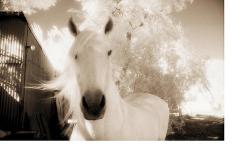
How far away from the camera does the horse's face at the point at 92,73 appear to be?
Answer: 171 cm

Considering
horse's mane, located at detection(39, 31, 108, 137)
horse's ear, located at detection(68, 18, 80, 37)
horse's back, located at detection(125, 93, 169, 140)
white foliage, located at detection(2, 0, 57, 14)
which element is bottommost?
horse's back, located at detection(125, 93, 169, 140)

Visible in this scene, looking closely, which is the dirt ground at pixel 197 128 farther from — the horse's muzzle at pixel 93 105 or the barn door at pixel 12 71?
the barn door at pixel 12 71

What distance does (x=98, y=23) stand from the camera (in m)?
1.98

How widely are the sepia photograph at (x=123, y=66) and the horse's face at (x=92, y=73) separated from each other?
0.08ft

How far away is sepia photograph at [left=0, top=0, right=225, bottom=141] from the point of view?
1902mm

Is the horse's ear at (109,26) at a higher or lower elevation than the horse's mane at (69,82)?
higher

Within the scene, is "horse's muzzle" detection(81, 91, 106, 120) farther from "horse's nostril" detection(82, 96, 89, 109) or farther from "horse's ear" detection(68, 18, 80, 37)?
"horse's ear" detection(68, 18, 80, 37)

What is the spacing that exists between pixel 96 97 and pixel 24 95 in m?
0.52

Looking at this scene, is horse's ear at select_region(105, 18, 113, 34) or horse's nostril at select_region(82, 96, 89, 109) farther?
horse's ear at select_region(105, 18, 113, 34)

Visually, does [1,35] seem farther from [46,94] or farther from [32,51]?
[46,94]

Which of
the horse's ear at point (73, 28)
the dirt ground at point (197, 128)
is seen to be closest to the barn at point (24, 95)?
the horse's ear at point (73, 28)

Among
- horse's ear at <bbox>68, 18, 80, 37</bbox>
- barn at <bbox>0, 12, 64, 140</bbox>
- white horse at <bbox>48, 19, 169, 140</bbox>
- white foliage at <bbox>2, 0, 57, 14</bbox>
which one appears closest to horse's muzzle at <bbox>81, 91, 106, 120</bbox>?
white horse at <bbox>48, 19, 169, 140</bbox>

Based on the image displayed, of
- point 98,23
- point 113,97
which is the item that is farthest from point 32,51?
point 113,97

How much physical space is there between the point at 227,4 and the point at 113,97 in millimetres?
1087
